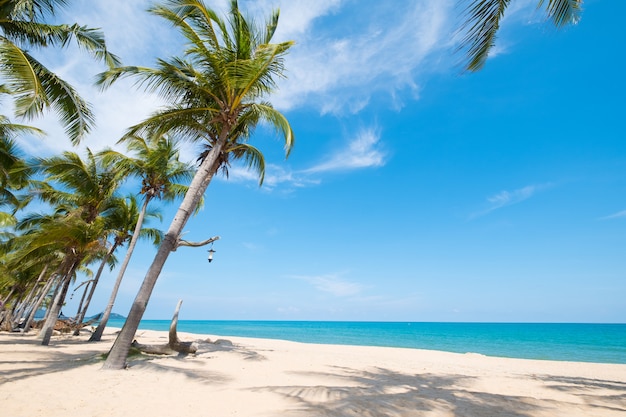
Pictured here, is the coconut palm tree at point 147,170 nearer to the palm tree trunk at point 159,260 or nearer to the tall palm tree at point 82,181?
the tall palm tree at point 82,181

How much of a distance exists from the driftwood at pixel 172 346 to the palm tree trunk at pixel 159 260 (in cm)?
200

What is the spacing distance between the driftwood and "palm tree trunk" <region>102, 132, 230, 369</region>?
6.56 feet

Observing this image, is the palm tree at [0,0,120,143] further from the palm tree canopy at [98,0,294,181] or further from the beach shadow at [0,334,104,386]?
the beach shadow at [0,334,104,386]

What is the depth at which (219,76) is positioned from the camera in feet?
26.5

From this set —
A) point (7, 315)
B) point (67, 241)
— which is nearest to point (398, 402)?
point (67, 241)

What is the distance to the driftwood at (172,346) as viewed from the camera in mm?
9086

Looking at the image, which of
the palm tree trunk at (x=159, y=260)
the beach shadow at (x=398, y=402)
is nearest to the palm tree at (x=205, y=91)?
the palm tree trunk at (x=159, y=260)

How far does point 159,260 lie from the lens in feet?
24.7

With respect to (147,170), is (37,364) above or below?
below

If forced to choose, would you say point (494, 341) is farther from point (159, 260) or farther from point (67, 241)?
point (67, 241)

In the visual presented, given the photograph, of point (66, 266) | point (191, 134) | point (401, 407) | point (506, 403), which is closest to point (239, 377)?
point (401, 407)

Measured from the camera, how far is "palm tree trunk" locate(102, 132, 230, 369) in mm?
6910

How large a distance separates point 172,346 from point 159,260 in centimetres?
364

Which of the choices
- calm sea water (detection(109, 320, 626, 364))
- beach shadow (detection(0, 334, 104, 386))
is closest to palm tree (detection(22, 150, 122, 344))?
beach shadow (detection(0, 334, 104, 386))
